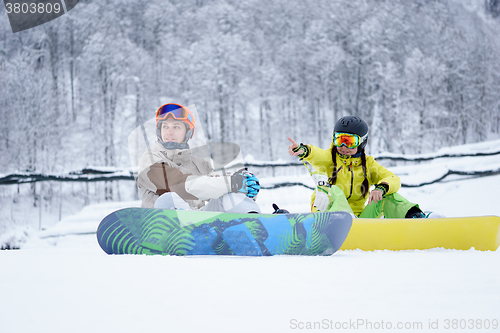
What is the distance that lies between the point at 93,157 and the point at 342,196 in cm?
1838

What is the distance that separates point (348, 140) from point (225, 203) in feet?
4.67

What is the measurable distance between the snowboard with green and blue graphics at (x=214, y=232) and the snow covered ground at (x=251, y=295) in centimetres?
27

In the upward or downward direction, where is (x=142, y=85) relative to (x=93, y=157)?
upward

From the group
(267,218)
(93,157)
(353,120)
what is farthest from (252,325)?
(93,157)

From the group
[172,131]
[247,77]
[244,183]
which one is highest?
[247,77]

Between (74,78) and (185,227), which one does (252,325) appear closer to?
(185,227)

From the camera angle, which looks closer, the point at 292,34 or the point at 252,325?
the point at 252,325

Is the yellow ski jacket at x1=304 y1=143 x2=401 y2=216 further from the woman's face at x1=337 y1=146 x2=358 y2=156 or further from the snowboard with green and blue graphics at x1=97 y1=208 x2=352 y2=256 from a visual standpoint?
the snowboard with green and blue graphics at x1=97 y1=208 x2=352 y2=256

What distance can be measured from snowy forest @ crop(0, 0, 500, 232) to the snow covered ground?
53.5ft

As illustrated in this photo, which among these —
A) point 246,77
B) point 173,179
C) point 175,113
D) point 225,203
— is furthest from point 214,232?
point 246,77

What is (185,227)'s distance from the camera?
229 centimetres

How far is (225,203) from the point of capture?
259 centimetres

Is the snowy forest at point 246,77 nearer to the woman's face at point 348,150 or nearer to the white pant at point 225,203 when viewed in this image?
the woman's face at point 348,150

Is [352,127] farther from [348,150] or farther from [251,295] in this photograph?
[251,295]
